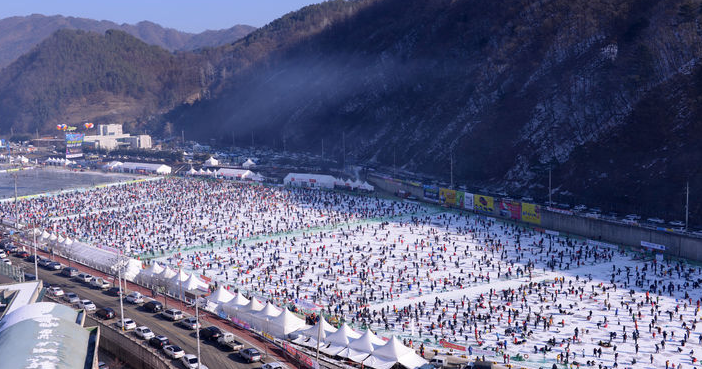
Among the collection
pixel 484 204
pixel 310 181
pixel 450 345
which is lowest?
pixel 450 345

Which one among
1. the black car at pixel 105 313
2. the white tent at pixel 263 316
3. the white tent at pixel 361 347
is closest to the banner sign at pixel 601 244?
the white tent at pixel 361 347

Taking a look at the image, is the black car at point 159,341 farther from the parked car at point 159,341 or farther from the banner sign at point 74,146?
the banner sign at point 74,146

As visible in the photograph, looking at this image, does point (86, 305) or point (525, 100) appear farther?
point (525, 100)

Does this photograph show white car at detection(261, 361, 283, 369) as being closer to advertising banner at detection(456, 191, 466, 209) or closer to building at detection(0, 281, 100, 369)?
building at detection(0, 281, 100, 369)

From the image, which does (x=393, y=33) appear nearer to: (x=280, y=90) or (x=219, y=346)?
(x=280, y=90)

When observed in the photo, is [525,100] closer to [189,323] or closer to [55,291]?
[189,323]

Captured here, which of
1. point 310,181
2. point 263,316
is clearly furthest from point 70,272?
point 310,181
